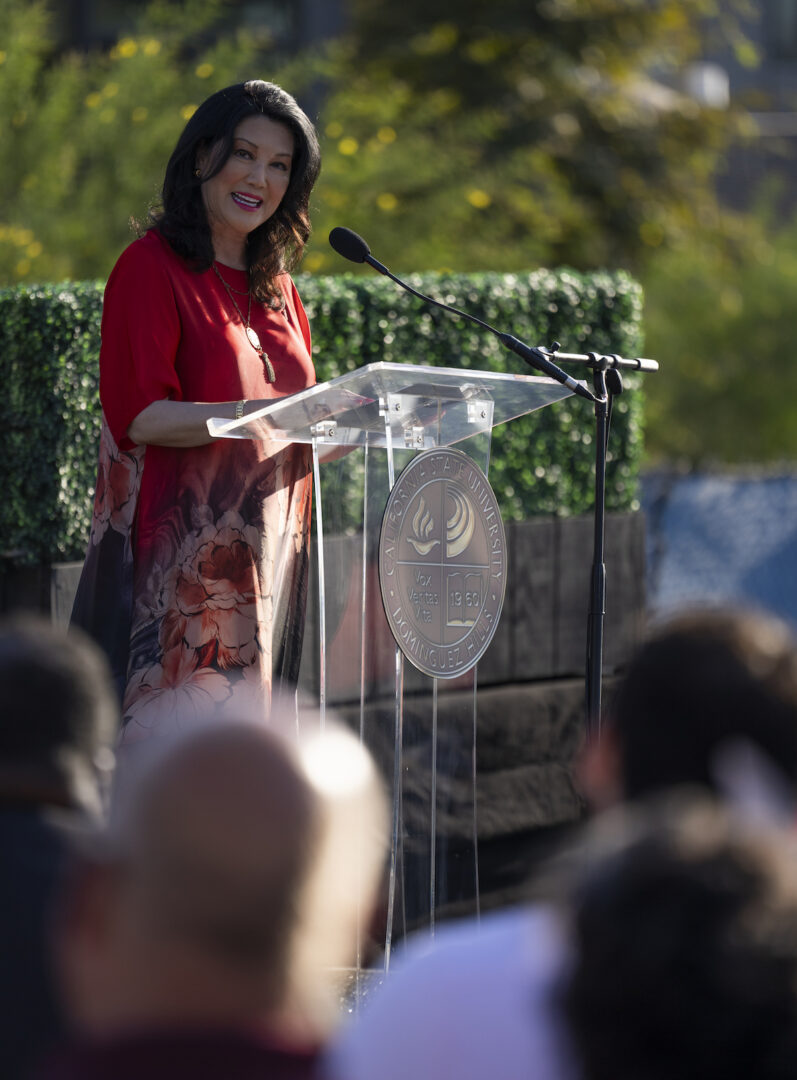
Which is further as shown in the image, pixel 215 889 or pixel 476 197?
pixel 476 197

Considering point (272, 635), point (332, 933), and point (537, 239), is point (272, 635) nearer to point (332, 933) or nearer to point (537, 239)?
point (332, 933)

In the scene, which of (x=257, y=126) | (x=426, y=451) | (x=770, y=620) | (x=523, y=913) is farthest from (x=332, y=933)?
(x=257, y=126)

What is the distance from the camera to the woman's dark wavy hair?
3.73m

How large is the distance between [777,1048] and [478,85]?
41.4 ft

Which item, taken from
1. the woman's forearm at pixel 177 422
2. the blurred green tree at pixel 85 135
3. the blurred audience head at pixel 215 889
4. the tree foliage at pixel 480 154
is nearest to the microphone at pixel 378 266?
the woman's forearm at pixel 177 422

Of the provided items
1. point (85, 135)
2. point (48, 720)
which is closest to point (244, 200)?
point (48, 720)

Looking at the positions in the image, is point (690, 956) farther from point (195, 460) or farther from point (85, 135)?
point (85, 135)

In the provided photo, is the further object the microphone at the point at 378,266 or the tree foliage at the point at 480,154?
the tree foliage at the point at 480,154

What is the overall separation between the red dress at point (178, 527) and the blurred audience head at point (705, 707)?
213cm

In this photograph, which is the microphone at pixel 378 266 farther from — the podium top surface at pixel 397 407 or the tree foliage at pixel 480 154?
the tree foliage at pixel 480 154

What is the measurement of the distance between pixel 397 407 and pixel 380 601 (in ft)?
1.38

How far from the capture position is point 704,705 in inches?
60.4

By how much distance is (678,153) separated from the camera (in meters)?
14.5

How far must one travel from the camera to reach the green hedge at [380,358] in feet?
16.5
